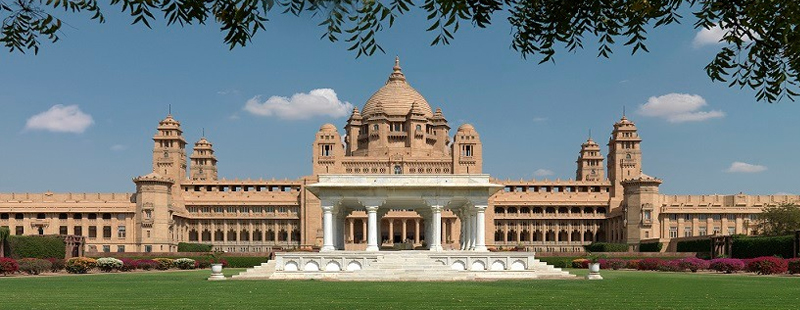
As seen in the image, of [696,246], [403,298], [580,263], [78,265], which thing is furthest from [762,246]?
[78,265]

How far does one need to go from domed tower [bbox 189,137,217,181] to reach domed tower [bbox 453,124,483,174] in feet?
128

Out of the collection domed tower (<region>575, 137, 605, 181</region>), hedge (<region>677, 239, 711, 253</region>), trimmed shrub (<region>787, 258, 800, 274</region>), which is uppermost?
domed tower (<region>575, 137, 605, 181</region>)

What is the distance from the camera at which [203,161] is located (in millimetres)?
127438

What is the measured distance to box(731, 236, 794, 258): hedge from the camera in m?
56.8

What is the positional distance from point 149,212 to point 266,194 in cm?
1717

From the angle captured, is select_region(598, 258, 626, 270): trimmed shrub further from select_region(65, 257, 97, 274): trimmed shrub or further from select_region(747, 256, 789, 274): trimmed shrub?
select_region(65, 257, 97, 274): trimmed shrub

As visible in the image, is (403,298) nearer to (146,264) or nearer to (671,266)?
(671,266)

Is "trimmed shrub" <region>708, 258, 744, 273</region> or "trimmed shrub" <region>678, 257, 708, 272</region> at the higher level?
"trimmed shrub" <region>708, 258, 744, 273</region>

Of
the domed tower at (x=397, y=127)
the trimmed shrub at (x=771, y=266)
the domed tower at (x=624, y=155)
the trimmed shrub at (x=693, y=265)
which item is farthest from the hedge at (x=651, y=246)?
the trimmed shrub at (x=771, y=266)

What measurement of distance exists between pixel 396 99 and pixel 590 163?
1245 inches

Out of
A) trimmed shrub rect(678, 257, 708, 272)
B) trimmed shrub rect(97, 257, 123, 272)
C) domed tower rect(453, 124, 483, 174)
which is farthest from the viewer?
domed tower rect(453, 124, 483, 174)

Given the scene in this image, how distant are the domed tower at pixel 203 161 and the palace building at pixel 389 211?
1348 cm

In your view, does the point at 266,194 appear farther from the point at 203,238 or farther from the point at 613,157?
the point at 613,157

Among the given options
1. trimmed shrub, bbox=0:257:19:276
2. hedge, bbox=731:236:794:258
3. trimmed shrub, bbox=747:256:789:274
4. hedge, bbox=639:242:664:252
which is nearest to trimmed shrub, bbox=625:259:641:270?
hedge, bbox=731:236:794:258
